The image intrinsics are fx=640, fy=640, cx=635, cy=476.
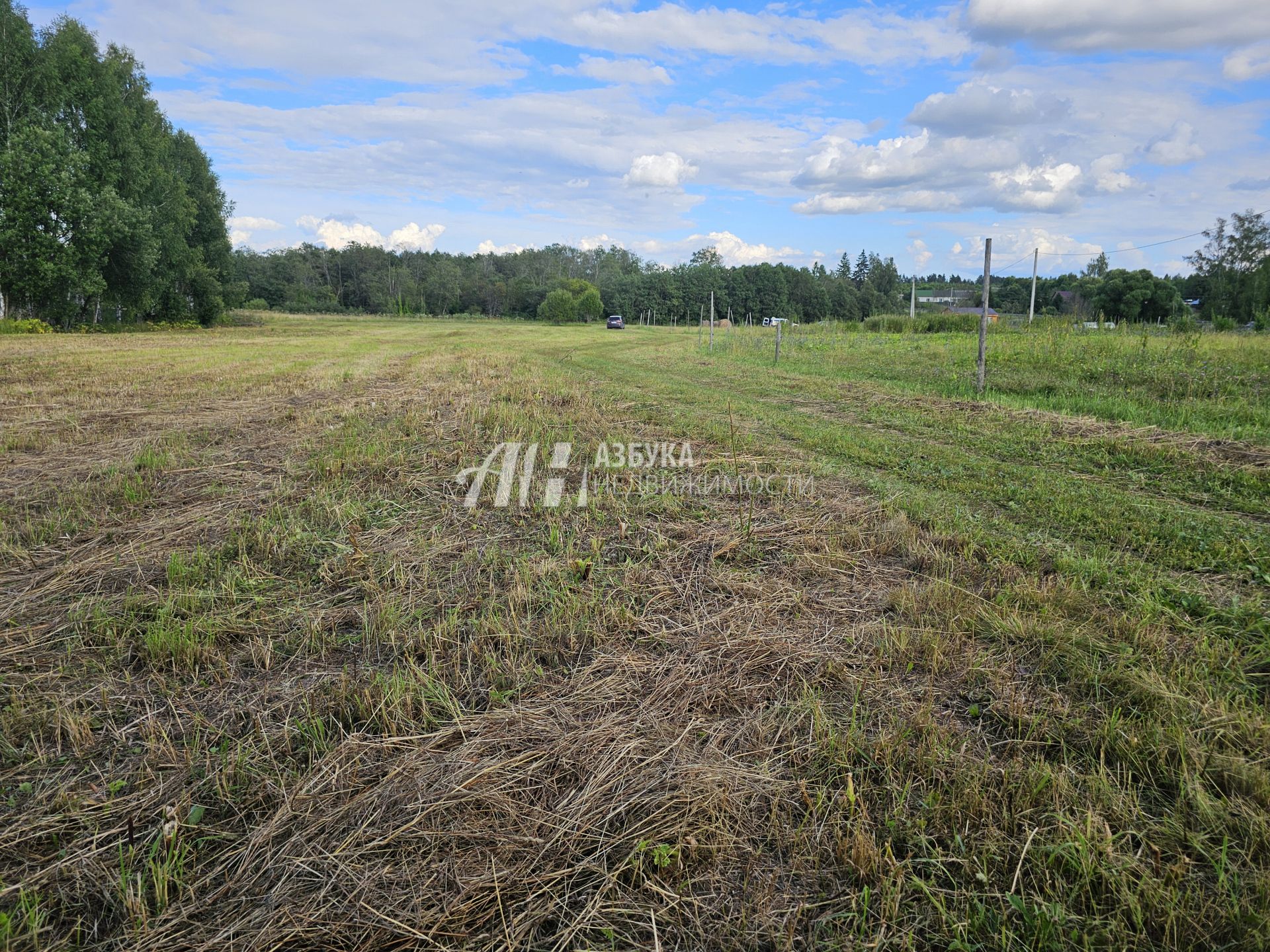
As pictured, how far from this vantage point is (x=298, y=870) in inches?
74.6

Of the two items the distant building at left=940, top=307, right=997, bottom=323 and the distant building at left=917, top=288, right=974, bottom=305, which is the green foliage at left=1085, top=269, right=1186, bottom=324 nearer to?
the distant building at left=940, top=307, right=997, bottom=323

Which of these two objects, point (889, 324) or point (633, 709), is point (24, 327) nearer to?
point (633, 709)

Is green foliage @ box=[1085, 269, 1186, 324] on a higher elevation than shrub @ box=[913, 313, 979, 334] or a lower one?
higher

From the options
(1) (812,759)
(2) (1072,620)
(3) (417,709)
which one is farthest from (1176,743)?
(3) (417,709)

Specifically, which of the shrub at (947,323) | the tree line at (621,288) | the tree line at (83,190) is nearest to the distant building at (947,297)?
the tree line at (621,288)

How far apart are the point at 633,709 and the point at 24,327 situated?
3658cm

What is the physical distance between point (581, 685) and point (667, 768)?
2.15 ft

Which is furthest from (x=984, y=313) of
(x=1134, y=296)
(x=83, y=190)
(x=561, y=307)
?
(x=561, y=307)

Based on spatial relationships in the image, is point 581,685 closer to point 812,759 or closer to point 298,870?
point 812,759

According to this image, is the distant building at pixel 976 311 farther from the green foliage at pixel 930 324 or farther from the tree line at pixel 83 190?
the tree line at pixel 83 190

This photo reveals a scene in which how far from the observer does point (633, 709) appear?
268 centimetres

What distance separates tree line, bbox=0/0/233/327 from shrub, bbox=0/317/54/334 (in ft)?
5.66

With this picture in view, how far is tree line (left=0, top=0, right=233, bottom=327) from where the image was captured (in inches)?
1077
